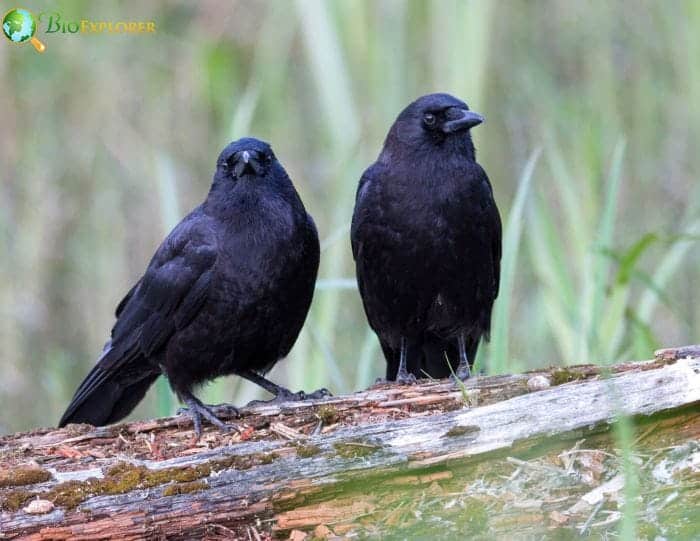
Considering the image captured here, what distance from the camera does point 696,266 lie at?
689 cm

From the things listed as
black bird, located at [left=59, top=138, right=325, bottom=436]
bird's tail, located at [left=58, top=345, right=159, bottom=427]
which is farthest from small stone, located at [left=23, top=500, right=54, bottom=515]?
bird's tail, located at [left=58, top=345, right=159, bottom=427]

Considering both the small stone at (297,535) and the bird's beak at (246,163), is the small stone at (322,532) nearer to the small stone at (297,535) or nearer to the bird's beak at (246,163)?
the small stone at (297,535)

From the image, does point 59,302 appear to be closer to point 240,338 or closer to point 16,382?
point 16,382

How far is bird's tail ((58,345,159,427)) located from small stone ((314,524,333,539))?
5.90 ft

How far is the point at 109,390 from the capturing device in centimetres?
528

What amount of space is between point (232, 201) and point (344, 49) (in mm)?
2210

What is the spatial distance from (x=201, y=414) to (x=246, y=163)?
108 centimetres

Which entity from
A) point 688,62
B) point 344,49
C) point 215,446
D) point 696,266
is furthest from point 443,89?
point 215,446

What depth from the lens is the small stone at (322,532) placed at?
136 inches

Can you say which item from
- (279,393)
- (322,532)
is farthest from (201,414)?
(322,532)

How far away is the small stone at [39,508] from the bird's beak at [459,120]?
238 centimetres

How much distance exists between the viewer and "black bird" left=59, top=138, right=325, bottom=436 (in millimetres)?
4637

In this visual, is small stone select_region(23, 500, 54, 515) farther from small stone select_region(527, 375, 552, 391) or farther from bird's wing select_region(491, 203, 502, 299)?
bird's wing select_region(491, 203, 502, 299)

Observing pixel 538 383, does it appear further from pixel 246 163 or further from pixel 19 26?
pixel 19 26
